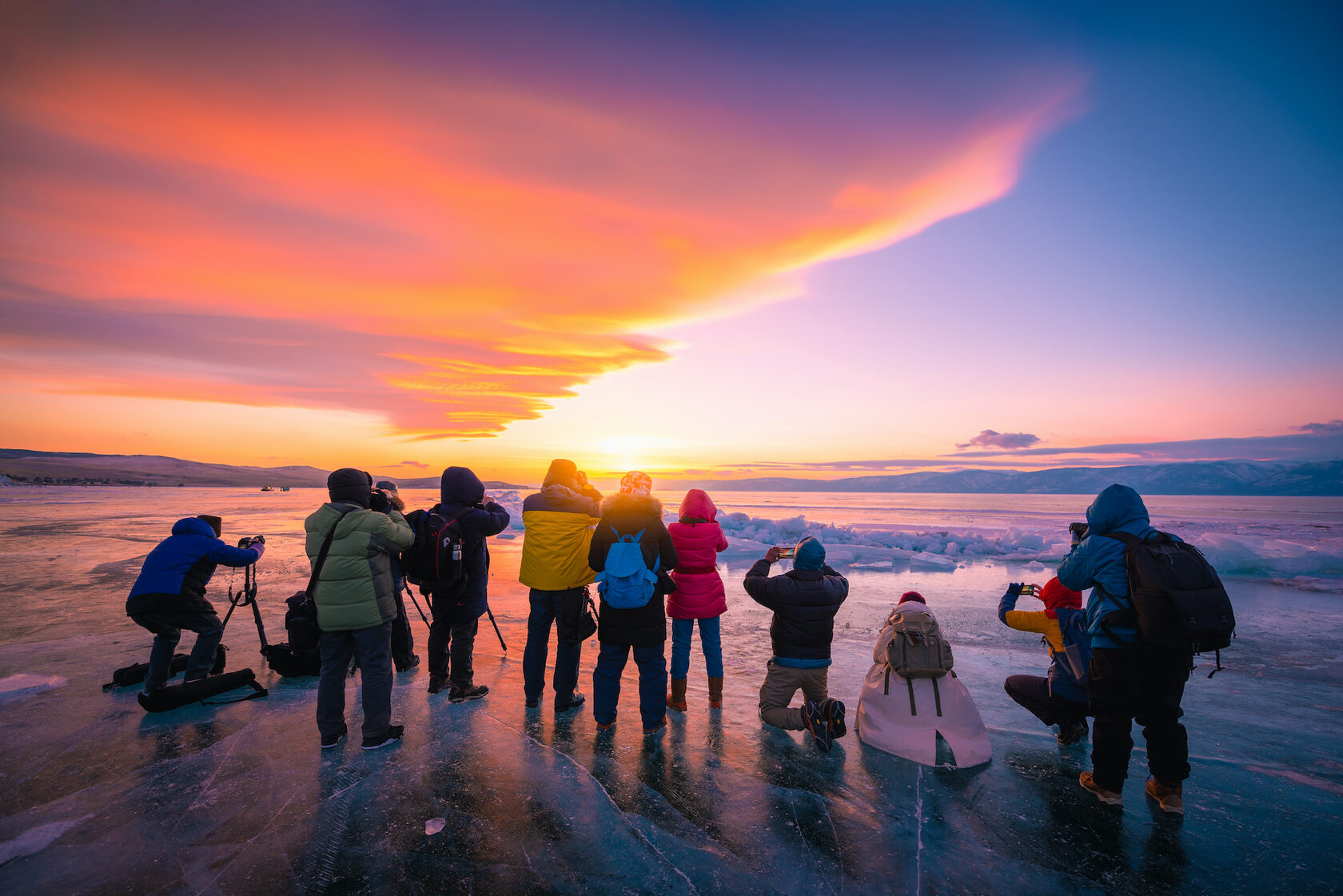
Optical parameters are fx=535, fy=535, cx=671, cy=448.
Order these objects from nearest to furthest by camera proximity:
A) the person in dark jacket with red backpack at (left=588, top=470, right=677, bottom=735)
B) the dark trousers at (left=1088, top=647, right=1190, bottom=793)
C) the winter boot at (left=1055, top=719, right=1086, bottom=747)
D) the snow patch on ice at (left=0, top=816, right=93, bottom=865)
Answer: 1. the snow patch on ice at (left=0, top=816, right=93, bottom=865)
2. the dark trousers at (left=1088, top=647, right=1190, bottom=793)
3. the winter boot at (left=1055, top=719, right=1086, bottom=747)
4. the person in dark jacket with red backpack at (left=588, top=470, right=677, bottom=735)

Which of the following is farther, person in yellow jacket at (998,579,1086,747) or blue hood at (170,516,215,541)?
blue hood at (170,516,215,541)

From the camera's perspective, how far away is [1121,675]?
3.49 meters

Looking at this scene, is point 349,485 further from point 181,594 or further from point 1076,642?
point 1076,642

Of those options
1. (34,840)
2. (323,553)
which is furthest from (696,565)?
(34,840)

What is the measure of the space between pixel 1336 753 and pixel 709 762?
203 inches

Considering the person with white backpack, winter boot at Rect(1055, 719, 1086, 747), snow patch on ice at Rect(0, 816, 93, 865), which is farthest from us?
winter boot at Rect(1055, 719, 1086, 747)

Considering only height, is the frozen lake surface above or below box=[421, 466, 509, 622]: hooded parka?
below

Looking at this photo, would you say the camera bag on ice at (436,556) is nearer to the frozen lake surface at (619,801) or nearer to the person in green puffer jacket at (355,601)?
the person in green puffer jacket at (355,601)

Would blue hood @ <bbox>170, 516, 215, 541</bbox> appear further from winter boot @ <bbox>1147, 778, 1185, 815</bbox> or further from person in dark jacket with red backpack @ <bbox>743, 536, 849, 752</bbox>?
winter boot @ <bbox>1147, 778, 1185, 815</bbox>

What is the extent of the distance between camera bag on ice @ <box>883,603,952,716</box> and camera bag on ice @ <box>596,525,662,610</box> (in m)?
2.01

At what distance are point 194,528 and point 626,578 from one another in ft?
14.7

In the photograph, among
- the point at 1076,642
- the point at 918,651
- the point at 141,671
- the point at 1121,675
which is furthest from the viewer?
the point at 141,671

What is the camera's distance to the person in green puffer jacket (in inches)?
166

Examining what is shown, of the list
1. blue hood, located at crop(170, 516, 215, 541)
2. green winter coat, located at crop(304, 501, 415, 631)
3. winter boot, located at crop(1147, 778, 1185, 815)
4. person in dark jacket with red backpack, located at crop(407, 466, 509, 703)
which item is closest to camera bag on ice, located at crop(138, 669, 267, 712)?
blue hood, located at crop(170, 516, 215, 541)
